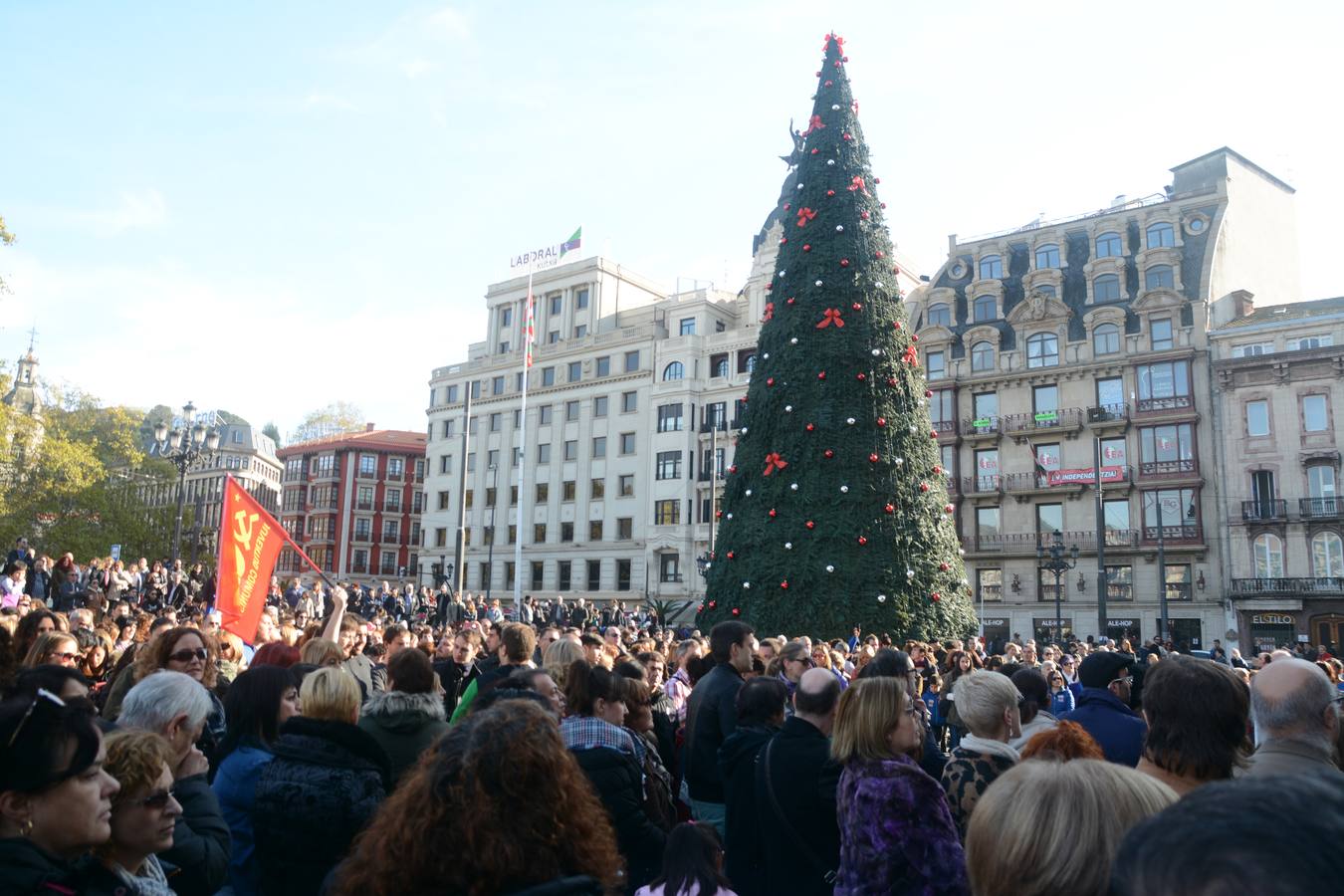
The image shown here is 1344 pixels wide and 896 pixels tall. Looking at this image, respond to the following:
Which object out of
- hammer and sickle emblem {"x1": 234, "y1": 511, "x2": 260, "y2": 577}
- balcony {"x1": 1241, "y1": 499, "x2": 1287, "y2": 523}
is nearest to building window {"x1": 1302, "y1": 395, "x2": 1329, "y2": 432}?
balcony {"x1": 1241, "y1": 499, "x2": 1287, "y2": 523}

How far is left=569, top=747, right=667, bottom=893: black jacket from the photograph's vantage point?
4.86m

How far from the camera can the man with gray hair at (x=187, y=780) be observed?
3863mm

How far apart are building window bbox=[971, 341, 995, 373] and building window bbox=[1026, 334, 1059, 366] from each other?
185 centimetres

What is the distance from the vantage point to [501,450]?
6900 cm

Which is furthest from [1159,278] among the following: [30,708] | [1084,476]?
[30,708]

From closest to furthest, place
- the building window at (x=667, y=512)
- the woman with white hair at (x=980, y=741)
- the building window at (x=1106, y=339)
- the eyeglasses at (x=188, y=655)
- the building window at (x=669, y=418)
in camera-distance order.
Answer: the woman with white hair at (x=980, y=741) → the eyeglasses at (x=188, y=655) → the building window at (x=1106, y=339) → the building window at (x=667, y=512) → the building window at (x=669, y=418)

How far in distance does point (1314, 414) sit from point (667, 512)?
34011mm

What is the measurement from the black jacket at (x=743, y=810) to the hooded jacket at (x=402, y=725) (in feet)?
5.48

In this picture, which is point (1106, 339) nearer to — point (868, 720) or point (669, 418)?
point (669, 418)

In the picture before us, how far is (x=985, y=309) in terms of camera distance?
51.6 metres

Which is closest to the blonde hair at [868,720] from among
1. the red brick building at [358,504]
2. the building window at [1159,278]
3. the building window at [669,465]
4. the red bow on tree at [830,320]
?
the red bow on tree at [830,320]

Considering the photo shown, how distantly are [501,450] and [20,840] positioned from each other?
66880 mm

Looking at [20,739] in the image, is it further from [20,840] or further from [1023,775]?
[1023,775]

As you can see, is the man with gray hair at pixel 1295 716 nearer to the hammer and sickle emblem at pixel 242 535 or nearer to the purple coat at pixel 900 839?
the purple coat at pixel 900 839
